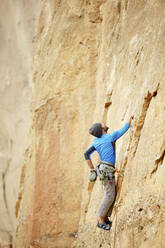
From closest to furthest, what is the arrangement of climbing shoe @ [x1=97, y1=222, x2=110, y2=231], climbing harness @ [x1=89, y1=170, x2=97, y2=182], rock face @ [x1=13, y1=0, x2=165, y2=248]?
1. rock face @ [x1=13, y1=0, x2=165, y2=248]
2. climbing shoe @ [x1=97, y1=222, x2=110, y2=231]
3. climbing harness @ [x1=89, y1=170, x2=97, y2=182]

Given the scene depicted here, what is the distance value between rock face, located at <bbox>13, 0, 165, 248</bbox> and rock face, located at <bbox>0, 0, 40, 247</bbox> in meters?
6.16

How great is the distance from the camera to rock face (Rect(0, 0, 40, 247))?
16594mm

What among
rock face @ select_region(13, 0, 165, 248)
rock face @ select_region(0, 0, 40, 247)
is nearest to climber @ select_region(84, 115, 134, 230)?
rock face @ select_region(13, 0, 165, 248)

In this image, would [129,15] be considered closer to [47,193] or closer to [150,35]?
[150,35]

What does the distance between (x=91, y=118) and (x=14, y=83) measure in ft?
30.6

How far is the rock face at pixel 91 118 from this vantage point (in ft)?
16.7

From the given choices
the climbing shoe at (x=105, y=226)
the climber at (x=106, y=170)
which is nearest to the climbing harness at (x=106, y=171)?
the climber at (x=106, y=170)

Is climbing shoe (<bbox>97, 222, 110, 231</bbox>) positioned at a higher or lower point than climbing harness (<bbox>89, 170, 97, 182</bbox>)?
lower

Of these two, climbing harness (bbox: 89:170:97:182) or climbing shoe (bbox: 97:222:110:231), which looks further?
climbing harness (bbox: 89:170:97:182)

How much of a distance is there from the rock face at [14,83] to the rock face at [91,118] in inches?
243

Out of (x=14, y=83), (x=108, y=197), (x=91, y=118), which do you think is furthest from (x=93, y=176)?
(x=14, y=83)

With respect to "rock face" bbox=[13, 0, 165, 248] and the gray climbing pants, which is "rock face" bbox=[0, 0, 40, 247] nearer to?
"rock face" bbox=[13, 0, 165, 248]

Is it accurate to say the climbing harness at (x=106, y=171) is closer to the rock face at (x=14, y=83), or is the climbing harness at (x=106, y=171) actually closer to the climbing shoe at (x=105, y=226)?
the climbing shoe at (x=105, y=226)

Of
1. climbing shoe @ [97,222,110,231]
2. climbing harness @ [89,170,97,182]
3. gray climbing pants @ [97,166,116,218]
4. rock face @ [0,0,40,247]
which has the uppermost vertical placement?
rock face @ [0,0,40,247]
